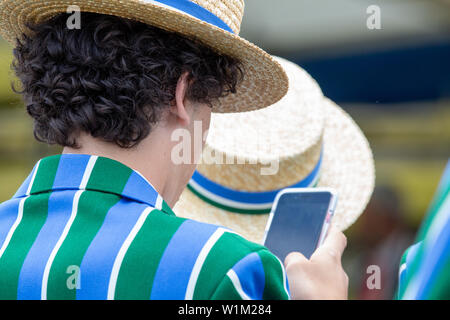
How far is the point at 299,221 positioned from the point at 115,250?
0.67 m

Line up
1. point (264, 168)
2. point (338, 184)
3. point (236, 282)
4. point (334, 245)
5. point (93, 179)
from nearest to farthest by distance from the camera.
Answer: point (236, 282) → point (93, 179) → point (334, 245) → point (264, 168) → point (338, 184)

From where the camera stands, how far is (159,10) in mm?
1238

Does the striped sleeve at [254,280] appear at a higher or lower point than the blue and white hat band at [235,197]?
lower

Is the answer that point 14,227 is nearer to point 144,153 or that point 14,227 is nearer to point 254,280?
point 144,153

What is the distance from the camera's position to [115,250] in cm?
106

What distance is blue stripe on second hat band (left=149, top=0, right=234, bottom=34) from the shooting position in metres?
1.29

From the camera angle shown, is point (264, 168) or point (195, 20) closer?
point (195, 20)

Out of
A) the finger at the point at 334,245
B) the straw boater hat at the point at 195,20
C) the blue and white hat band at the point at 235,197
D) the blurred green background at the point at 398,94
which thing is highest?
the blurred green background at the point at 398,94

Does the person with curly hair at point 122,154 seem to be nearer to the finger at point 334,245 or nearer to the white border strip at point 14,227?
the white border strip at point 14,227

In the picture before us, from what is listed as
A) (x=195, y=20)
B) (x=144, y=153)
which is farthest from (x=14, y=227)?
(x=195, y=20)

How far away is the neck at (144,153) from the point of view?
124 cm

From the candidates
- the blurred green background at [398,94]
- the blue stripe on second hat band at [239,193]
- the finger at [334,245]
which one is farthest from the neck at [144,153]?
the blurred green background at [398,94]

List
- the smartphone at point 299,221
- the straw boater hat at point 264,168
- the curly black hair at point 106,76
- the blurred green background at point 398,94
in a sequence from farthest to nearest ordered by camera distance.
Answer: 1. the blurred green background at point 398,94
2. the straw boater hat at point 264,168
3. the smartphone at point 299,221
4. the curly black hair at point 106,76
